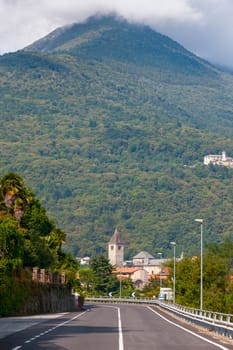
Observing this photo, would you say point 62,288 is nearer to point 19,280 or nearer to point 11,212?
point 11,212

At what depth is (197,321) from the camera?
63312mm

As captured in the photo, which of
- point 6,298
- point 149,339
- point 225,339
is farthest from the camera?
point 6,298

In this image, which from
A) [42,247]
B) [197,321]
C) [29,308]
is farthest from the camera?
[42,247]

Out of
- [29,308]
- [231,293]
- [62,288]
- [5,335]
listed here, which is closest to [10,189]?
[62,288]

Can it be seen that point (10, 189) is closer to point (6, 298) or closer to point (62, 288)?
point (62, 288)

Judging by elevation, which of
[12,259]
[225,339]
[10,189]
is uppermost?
[10,189]

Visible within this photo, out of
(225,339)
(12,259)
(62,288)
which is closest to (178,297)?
(62,288)

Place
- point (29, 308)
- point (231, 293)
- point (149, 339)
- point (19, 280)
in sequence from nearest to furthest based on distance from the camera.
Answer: point (149, 339) → point (19, 280) → point (29, 308) → point (231, 293)

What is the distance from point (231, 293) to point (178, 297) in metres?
8.11

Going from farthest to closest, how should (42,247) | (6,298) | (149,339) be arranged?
1. (42,247)
2. (6,298)
3. (149,339)

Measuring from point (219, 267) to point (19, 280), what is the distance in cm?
6087

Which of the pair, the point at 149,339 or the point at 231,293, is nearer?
the point at 149,339

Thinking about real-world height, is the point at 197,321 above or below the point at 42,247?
below

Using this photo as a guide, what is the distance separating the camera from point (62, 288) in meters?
107
